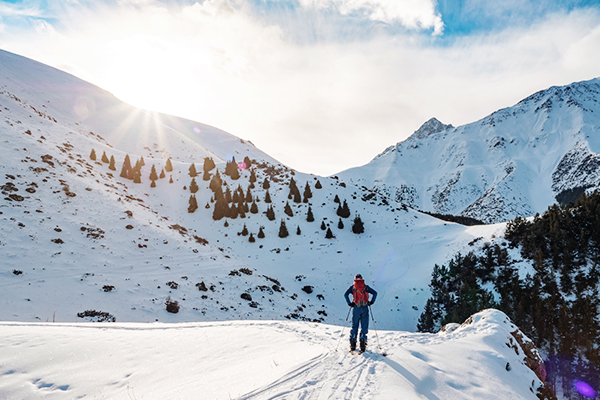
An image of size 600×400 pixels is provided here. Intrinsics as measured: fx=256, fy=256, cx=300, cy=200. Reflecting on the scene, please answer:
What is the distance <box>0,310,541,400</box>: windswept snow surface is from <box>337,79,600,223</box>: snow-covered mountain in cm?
13087

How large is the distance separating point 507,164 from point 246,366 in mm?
183523

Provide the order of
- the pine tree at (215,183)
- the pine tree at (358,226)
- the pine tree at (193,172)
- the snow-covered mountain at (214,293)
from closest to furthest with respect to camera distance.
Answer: the snow-covered mountain at (214,293) < the pine tree at (358,226) < the pine tree at (215,183) < the pine tree at (193,172)

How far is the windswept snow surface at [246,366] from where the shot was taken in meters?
5.12

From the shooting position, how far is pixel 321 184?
5741cm

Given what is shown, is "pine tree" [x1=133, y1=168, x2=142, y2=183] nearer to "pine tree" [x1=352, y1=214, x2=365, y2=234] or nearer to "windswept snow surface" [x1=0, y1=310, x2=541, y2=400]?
"pine tree" [x1=352, y1=214, x2=365, y2=234]

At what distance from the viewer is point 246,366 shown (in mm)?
6715

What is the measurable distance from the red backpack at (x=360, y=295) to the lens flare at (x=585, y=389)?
2392 cm

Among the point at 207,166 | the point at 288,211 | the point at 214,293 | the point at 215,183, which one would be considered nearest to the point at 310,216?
the point at 288,211

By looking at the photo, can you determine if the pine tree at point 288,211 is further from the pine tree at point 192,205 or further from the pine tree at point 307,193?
the pine tree at point 192,205

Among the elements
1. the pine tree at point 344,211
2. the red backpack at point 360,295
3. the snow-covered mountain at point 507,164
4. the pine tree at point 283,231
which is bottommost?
the red backpack at point 360,295

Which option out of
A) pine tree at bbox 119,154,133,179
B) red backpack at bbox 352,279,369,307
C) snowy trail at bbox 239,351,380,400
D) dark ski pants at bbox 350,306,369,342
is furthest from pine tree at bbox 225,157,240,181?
snowy trail at bbox 239,351,380,400

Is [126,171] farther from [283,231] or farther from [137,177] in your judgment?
[283,231]

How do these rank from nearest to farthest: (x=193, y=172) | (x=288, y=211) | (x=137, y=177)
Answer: (x=288, y=211), (x=137, y=177), (x=193, y=172)

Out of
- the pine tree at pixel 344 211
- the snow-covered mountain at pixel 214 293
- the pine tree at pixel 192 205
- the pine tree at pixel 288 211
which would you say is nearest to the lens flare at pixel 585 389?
the snow-covered mountain at pixel 214 293
